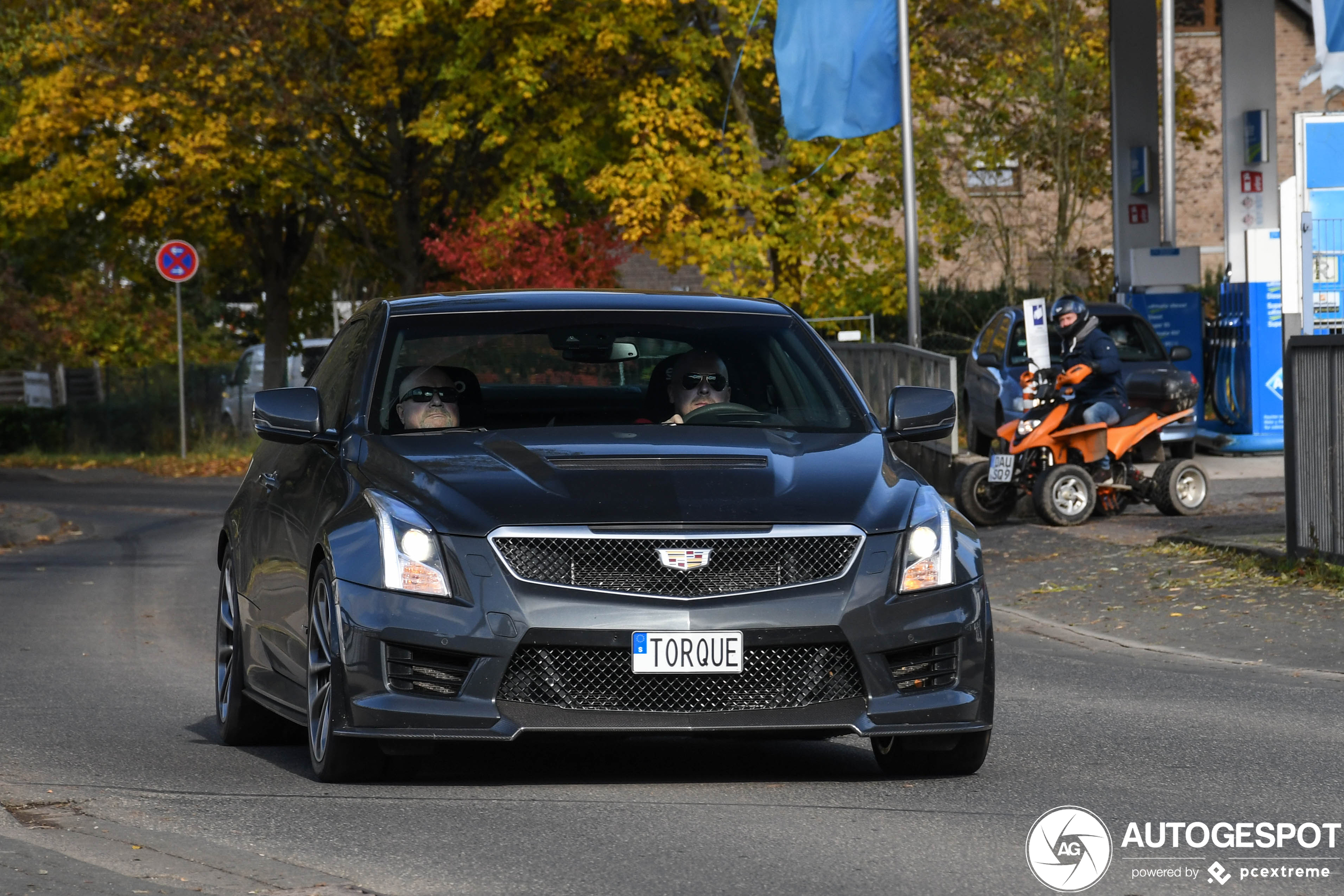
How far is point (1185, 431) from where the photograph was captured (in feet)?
75.9

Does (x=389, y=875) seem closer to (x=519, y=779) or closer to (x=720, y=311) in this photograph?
(x=519, y=779)

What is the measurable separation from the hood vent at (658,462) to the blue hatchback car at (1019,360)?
16.3 m

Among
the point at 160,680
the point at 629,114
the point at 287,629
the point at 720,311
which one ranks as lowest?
the point at 160,680

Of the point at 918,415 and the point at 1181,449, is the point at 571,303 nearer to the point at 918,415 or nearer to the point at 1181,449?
the point at 918,415

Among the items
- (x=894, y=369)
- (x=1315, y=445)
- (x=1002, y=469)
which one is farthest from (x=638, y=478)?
(x=894, y=369)

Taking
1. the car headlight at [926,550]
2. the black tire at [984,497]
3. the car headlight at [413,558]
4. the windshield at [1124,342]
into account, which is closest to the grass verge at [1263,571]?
the black tire at [984,497]

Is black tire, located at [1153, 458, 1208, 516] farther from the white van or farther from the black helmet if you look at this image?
the white van

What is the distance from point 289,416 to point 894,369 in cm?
1663

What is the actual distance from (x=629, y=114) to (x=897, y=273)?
4.56 metres

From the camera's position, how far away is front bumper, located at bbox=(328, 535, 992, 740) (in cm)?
650

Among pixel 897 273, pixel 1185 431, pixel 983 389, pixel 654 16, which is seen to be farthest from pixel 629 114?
pixel 1185 431

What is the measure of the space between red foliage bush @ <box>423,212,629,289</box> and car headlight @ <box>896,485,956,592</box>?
26.3m

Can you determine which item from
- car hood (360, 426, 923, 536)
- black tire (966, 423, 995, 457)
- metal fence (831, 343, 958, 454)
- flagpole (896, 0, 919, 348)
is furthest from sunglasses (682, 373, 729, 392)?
black tire (966, 423, 995, 457)

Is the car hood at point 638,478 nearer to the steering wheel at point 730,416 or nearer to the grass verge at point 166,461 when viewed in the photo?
the steering wheel at point 730,416
